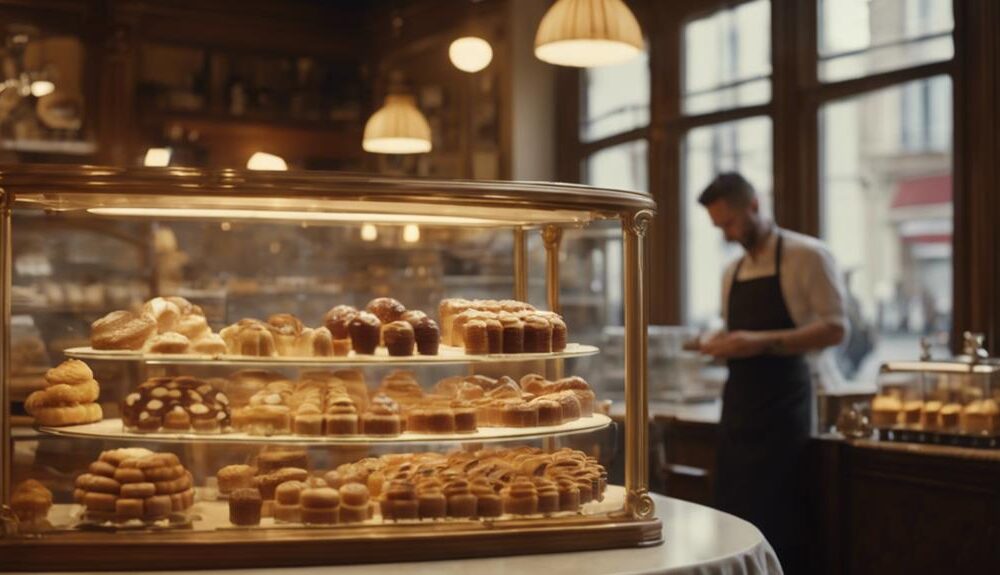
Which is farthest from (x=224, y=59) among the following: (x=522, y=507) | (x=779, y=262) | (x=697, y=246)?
(x=522, y=507)

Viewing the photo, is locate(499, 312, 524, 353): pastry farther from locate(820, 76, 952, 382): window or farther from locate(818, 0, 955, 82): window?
locate(818, 0, 955, 82): window

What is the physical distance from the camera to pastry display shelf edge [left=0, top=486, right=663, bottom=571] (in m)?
2.60

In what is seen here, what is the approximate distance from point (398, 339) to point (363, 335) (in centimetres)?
9

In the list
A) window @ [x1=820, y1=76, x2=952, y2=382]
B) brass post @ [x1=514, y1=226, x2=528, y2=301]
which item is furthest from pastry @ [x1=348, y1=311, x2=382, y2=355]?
window @ [x1=820, y1=76, x2=952, y2=382]

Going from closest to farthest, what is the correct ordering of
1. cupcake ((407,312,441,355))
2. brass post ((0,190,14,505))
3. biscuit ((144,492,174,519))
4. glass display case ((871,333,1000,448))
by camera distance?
brass post ((0,190,14,505)) < biscuit ((144,492,174,519)) < cupcake ((407,312,441,355)) < glass display case ((871,333,1000,448))

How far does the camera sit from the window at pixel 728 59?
18.8 ft

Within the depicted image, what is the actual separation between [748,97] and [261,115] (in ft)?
11.0

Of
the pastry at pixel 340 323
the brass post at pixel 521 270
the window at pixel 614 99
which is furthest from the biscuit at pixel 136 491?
the window at pixel 614 99

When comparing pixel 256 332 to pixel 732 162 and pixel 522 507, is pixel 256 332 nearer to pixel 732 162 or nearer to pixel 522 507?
pixel 522 507

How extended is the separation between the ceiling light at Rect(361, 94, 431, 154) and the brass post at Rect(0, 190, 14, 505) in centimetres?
319

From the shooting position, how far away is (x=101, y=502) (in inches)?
106

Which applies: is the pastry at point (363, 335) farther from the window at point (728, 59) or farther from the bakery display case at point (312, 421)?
the window at point (728, 59)

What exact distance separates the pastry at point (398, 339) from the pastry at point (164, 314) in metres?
0.56

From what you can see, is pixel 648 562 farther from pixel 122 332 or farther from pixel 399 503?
pixel 122 332
